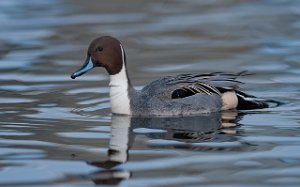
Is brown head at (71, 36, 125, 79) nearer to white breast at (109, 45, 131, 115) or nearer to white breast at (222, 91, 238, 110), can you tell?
white breast at (109, 45, 131, 115)

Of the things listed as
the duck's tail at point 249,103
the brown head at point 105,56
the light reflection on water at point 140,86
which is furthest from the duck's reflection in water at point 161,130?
the brown head at point 105,56

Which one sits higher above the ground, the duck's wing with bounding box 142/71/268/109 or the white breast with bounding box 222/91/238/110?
the duck's wing with bounding box 142/71/268/109

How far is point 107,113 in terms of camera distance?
977 cm

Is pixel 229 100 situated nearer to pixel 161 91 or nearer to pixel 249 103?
pixel 249 103

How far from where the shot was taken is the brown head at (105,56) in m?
9.59

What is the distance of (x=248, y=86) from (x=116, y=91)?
192cm

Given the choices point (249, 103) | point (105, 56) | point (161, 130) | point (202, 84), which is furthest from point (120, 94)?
point (249, 103)

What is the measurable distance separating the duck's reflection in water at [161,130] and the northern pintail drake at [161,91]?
10 cm

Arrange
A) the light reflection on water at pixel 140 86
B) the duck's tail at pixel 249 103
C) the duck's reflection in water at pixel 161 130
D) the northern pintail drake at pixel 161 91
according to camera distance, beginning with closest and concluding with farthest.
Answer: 1. the light reflection on water at pixel 140 86
2. the duck's reflection in water at pixel 161 130
3. the northern pintail drake at pixel 161 91
4. the duck's tail at pixel 249 103

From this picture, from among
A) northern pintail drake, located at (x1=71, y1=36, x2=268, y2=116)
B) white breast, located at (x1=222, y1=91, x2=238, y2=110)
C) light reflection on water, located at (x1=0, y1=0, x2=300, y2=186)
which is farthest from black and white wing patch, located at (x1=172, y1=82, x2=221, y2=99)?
light reflection on water, located at (x1=0, y1=0, x2=300, y2=186)

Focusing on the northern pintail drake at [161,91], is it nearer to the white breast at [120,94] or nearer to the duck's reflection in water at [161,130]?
the white breast at [120,94]

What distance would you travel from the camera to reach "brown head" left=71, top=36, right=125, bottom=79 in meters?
9.59

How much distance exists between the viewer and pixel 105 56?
9.62 meters

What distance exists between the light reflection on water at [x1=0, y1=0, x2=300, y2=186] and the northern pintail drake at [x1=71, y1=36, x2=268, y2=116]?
158mm
